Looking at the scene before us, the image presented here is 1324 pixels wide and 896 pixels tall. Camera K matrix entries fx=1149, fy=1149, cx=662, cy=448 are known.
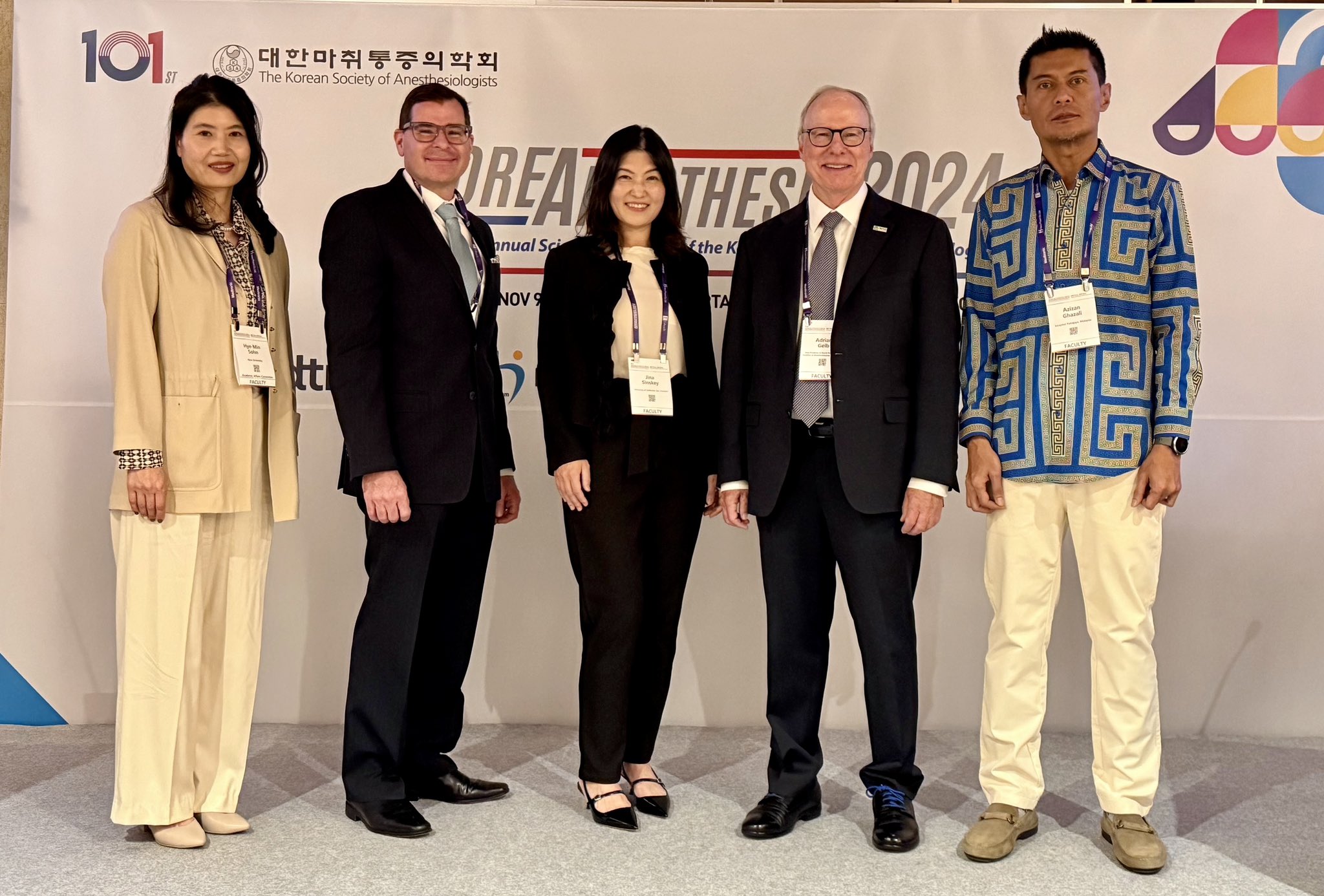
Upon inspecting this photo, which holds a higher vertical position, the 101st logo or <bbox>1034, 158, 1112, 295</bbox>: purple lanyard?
the 101st logo

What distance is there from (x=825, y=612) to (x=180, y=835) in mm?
1623

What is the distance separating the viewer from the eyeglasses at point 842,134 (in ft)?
9.01

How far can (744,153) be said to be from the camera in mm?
3826

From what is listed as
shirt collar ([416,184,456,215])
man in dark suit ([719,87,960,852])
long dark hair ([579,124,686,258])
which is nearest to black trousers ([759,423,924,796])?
man in dark suit ([719,87,960,852])

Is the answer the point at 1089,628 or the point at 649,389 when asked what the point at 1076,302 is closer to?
the point at 1089,628

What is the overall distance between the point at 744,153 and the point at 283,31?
158 cm

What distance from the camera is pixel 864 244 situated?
9.00ft

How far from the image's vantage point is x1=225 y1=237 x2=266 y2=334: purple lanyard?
2.75 m

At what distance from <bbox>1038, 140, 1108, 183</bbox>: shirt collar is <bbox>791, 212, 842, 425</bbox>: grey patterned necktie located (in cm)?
50

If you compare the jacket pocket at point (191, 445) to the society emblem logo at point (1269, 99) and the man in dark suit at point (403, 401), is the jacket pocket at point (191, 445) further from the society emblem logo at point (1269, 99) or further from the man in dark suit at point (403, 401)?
the society emblem logo at point (1269, 99)

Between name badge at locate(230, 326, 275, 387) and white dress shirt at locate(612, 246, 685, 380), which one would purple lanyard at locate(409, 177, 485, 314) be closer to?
white dress shirt at locate(612, 246, 685, 380)

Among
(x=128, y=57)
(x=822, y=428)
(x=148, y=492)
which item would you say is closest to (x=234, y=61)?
(x=128, y=57)

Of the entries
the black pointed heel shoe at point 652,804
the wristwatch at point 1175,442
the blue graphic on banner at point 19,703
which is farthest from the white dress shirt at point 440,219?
the blue graphic on banner at point 19,703

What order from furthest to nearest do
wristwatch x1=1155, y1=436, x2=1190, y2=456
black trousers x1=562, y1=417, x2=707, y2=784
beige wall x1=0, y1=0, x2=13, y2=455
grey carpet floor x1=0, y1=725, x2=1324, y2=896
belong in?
beige wall x1=0, y1=0, x2=13, y2=455
black trousers x1=562, y1=417, x2=707, y2=784
wristwatch x1=1155, y1=436, x2=1190, y2=456
grey carpet floor x1=0, y1=725, x2=1324, y2=896
